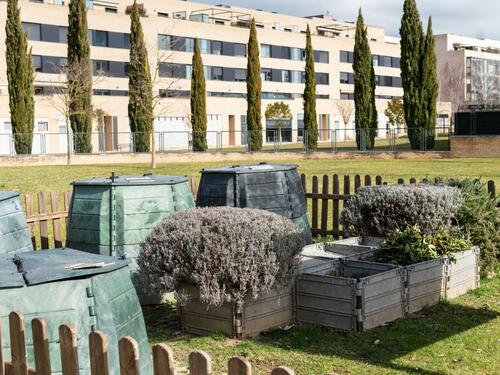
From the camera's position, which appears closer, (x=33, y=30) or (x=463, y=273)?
(x=463, y=273)

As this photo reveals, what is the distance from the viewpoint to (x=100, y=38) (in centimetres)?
6053

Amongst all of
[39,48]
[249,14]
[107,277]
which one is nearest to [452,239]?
[107,277]

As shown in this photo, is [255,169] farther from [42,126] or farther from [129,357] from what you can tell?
[42,126]

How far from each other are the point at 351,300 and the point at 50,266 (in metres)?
3.48

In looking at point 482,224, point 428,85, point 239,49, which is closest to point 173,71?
point 239,49

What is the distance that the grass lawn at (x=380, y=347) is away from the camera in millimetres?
6004

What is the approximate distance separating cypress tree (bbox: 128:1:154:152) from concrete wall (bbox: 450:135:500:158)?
1813 centimetres

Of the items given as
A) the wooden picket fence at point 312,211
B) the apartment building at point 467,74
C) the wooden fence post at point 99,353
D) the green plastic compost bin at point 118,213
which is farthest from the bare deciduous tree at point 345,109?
the wooden fence post at point 99,353

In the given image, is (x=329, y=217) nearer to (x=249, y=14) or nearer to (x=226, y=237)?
(x=226, y=237)

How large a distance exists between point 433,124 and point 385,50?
4756 cm

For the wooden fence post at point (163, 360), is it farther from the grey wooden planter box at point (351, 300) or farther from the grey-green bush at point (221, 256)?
the grey wooden planter box at point (351, 300)

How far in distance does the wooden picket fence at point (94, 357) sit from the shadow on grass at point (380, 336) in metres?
3.19

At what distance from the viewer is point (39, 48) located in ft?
185

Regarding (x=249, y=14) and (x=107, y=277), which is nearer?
(x=107, y=277)
